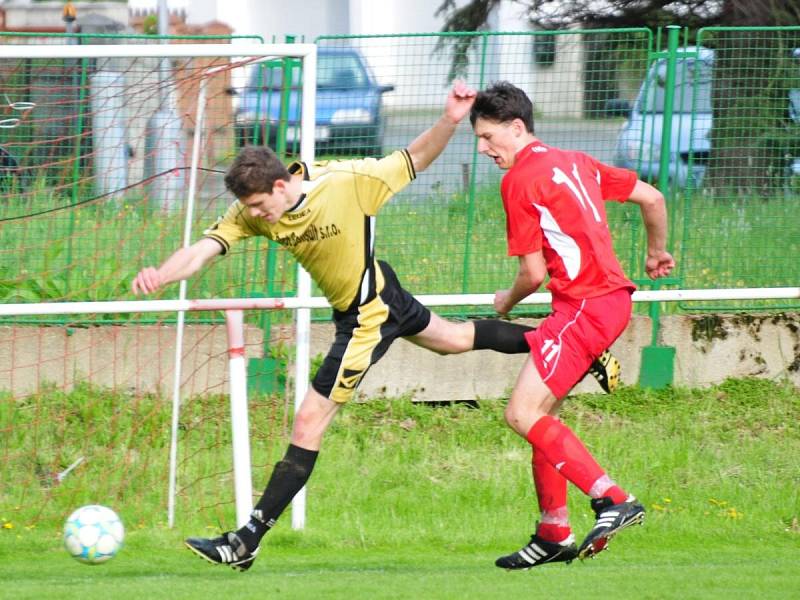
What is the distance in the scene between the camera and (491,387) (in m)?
9.14

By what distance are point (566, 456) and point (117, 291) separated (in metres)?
4.02

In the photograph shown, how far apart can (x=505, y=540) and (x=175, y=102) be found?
3232 millimetres

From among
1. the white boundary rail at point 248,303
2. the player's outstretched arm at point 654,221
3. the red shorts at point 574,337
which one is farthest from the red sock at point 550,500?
the player's outstretched arm at point 654,221

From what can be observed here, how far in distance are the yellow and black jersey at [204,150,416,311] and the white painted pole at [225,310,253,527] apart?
669 mm

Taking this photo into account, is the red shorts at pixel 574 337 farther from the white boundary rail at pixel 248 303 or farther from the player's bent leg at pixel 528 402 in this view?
the white boundary rail at pixel 248 303

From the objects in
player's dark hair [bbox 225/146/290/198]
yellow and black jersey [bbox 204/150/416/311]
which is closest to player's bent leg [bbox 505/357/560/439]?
yellow and black jersey [bbox 204/150/416/311]

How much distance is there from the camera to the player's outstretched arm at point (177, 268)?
5.59 metres

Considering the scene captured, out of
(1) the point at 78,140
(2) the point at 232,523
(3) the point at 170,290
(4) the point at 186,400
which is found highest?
(1) the point at 78,140

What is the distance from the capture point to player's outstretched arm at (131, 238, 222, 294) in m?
5.59

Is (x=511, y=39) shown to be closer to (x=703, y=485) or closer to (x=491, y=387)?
(x=491, y=387)

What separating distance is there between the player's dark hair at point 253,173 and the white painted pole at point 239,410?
39.8 inches

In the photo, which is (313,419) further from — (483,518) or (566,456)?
(483,518)

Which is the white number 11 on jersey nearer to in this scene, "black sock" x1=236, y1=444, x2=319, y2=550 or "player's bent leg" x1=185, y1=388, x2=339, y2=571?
"player's bent leg" x1=185, y1=388, x2=339, y2=571

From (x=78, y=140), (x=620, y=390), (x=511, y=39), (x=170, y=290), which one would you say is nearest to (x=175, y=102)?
(x=78, y=140)
